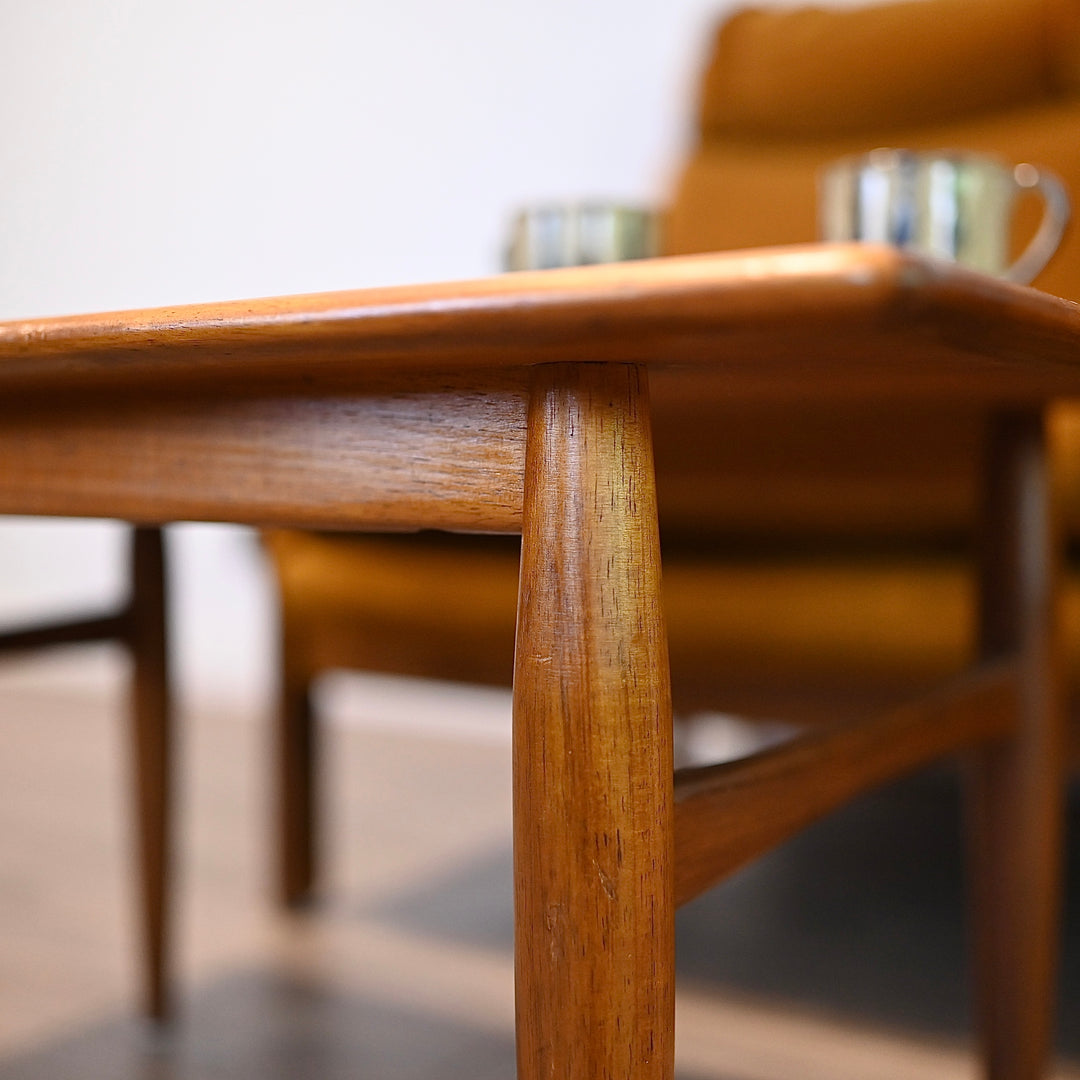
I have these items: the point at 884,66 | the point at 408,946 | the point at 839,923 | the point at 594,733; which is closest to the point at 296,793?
the point at 408,946

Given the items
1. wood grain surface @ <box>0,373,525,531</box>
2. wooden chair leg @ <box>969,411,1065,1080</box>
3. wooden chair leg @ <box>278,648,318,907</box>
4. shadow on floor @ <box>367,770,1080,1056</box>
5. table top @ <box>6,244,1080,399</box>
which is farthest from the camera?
wooden chair leg @ <box>278,648,318,907</box>

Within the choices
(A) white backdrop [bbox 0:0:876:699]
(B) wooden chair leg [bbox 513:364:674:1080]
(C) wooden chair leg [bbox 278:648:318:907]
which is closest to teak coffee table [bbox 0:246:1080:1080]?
(B) wooden chair leg [bbox 513:364:674:1080]

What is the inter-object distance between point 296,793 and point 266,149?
1.46 m

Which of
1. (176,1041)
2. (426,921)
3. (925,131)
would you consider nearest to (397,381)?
(176,1041)

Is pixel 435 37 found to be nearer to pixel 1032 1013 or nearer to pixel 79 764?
pixel 79 764

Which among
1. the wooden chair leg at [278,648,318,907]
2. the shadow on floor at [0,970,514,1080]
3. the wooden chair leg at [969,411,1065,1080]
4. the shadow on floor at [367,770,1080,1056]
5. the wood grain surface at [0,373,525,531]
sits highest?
the wood grain surface at [0,373,525,531]

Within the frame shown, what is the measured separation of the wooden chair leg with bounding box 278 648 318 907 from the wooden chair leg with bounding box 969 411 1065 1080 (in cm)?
68

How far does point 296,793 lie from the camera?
123 centimetres

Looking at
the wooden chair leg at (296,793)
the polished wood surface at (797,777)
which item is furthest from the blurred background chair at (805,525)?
the polished wood surface at (797,777)

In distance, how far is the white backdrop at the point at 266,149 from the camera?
1.96 m

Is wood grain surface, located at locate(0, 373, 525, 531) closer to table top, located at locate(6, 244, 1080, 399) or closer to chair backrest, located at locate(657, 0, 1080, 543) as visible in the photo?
table top, located at locate(6, 244, 1080, 399)

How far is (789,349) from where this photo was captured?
304 mm

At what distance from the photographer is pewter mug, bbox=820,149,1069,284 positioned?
0.61m

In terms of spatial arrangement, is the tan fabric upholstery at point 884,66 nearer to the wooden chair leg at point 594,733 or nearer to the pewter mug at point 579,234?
the pewter mug at point 579,234
